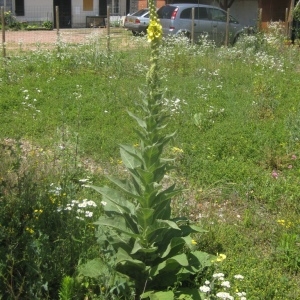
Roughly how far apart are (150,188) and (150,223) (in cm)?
28

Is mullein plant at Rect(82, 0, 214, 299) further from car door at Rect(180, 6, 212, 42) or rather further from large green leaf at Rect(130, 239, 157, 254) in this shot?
car door at Rect(180, 6, 212, 42)

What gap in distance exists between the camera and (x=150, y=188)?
4.41m

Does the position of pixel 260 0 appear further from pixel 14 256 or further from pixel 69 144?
pixel 14 256

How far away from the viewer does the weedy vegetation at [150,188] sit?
4473mm

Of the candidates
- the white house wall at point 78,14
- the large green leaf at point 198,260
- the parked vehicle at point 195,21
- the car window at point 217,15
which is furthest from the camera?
the white house wall at point 78,14

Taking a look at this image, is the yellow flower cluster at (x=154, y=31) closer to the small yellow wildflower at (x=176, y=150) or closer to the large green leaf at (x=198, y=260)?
the large green leaf at (x=198, y=260)

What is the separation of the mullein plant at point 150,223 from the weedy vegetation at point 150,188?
1 cm

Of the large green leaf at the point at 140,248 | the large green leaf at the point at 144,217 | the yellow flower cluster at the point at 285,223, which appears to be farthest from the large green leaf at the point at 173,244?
the yellow flower cluster at the point at 285,223

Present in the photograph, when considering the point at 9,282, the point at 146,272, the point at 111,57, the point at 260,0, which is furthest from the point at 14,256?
the point at 260,0

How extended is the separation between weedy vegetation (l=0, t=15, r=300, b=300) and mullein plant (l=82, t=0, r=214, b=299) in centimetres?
1

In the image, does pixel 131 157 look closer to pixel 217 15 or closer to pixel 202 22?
pixel 202 22

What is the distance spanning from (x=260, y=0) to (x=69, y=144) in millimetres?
24168

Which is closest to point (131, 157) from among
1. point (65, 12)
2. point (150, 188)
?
point (150, 188)

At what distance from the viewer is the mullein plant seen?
14.4 ft
